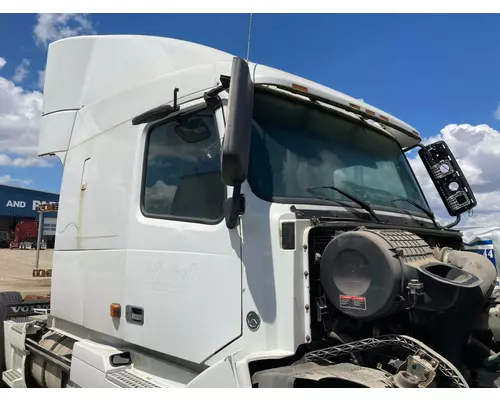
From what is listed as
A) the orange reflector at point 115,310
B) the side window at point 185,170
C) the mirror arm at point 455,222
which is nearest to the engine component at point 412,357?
the side window at point 185,170

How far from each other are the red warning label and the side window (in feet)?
2.74

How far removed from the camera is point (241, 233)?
253cm

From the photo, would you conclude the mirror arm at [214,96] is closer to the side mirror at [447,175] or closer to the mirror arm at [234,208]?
the mirror arm at [234,208]

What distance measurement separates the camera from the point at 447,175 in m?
4.22

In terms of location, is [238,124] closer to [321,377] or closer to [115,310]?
[321,377]

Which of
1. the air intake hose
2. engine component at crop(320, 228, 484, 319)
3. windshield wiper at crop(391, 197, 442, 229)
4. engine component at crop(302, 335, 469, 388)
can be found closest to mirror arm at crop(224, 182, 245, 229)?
engine component at crop(320, 228, 484, 319)

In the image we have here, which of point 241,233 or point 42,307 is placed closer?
point 241,233

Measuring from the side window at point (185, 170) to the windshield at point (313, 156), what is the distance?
0.90 ft

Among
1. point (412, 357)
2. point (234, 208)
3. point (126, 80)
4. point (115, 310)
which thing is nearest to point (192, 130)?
point (234, 208)

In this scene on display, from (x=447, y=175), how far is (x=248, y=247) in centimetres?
258

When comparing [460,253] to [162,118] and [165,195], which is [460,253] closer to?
[165,195]

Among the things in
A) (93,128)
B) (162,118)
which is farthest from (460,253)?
(93,128)

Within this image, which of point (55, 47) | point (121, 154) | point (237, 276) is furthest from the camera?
point (55, 47)

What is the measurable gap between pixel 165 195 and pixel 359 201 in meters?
1.28
